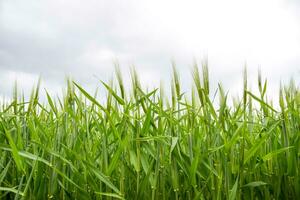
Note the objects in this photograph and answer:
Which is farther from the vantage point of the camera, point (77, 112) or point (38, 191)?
point (77, 112)

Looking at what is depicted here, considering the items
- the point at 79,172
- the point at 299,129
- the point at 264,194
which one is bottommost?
the point at 264,194

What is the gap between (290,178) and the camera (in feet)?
5.13

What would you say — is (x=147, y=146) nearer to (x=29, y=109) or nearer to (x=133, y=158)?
(x=133, y=158)

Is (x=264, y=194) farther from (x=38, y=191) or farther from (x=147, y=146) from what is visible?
(x=38, y=191)

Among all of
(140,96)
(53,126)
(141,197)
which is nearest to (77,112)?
(53,126)

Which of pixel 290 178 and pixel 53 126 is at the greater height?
pixel 53 126

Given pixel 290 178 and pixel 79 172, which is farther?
pixel 290 178

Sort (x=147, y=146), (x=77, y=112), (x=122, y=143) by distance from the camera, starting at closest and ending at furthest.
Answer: (x=122, y=143)
(x=147, y=146)
(x=77, y=112)

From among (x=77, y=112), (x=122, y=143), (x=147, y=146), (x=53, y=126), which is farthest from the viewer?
(x=53, y=126)

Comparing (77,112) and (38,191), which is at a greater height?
(77,112)

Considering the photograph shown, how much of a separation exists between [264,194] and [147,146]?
0.54m

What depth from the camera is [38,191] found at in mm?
1362

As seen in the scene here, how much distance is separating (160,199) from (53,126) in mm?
546

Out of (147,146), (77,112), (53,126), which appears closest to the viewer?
(147,146)
